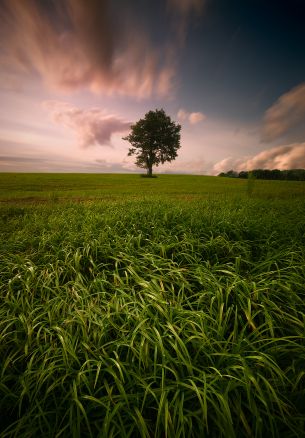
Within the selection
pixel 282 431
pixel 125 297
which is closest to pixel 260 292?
pixel 282 431

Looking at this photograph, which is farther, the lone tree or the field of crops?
the lone tree

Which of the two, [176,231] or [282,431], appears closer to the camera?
[282,431]

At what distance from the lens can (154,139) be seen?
5559cm

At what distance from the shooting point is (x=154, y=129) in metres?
55.6

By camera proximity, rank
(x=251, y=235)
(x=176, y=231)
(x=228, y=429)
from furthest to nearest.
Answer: (x=176, y=231) < (x=251, y=235) < (x=228, y=429)

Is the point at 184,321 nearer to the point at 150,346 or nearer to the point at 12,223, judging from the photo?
the point at 150,346

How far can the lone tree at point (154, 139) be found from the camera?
180ft

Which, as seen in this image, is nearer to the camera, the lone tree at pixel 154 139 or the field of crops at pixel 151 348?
the field of crops at pixel 151 348

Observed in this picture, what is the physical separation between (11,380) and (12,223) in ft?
18.6

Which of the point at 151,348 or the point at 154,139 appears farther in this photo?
the point at 154,139

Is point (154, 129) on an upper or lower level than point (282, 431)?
upper

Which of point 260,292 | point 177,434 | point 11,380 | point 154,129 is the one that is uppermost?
point 154,129

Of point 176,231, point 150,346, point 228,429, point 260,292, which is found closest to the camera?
point 228,429

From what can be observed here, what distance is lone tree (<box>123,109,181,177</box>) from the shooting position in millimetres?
55000
